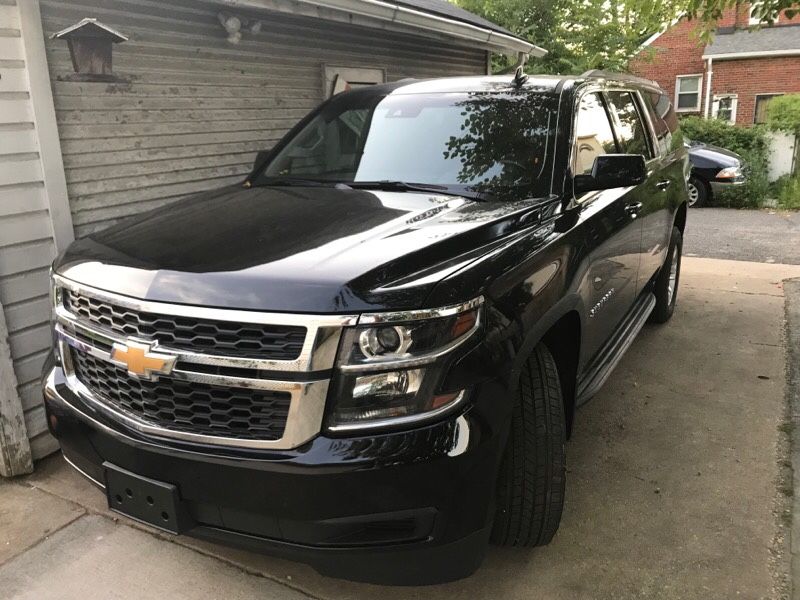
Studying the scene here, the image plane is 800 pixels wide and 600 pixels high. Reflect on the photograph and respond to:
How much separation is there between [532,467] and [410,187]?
1.37 m

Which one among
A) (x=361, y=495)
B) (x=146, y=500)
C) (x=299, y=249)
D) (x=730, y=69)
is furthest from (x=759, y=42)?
(x=146, y=500)

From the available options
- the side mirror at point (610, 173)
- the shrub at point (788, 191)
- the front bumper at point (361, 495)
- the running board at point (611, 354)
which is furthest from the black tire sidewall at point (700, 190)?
the front bumper at point (361, 495)

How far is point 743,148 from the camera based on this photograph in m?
14.1

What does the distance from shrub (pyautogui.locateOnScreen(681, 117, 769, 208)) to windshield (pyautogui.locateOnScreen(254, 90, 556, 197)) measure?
1103 centimetres

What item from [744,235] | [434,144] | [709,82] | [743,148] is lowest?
[744,235]

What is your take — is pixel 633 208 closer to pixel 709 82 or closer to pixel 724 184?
pixel 724 184

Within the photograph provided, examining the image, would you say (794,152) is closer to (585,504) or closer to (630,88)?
(630,88)

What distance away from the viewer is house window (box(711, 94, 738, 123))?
22.2 metres

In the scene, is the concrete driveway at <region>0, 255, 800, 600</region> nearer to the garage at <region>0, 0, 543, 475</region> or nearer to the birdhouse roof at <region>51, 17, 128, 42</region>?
the garage at <region>0, 0, 543, 475</region>

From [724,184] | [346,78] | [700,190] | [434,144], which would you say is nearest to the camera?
[434,144]

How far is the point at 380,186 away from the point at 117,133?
6.37 feet

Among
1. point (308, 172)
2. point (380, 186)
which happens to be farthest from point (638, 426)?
point (308, 172)

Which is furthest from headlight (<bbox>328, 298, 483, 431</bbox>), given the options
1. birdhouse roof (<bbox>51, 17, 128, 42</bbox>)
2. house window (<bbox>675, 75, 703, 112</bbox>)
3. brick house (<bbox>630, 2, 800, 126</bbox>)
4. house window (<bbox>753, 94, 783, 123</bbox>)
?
house window (<bbox>675, 75, 703, 112</bbox>)

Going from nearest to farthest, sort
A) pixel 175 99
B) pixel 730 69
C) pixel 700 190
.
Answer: pixel 175 99 → pixel 700 190 → pixel 730 69
